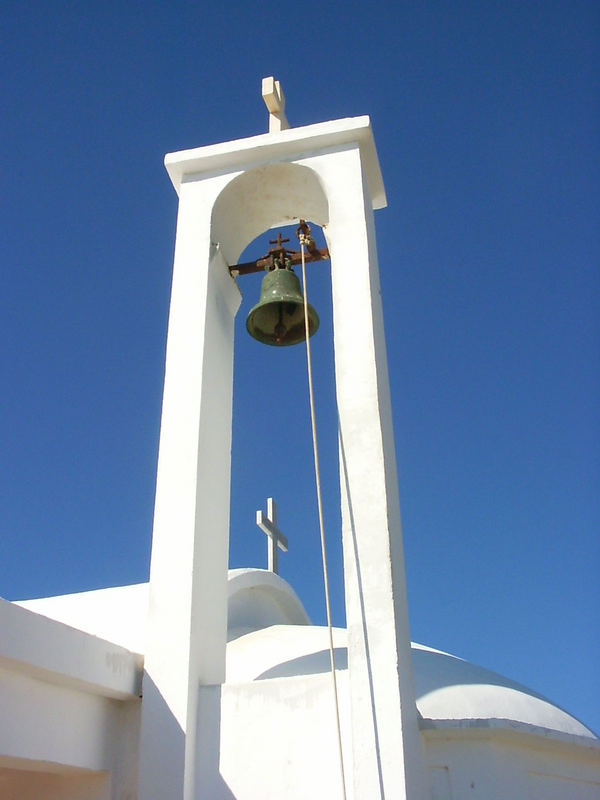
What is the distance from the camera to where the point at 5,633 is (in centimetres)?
292

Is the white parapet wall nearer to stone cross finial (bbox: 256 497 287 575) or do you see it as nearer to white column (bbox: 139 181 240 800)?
white column (bbox: 139 181 240 800)

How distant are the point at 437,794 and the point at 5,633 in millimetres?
1809

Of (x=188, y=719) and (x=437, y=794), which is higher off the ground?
(x=188, y=719)

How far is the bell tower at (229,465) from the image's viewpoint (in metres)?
3.27

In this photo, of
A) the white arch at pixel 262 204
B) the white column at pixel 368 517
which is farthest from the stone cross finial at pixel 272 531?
the white column at pixel 368 517

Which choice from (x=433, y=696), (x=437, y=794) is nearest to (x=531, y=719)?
(x=433, y=696)

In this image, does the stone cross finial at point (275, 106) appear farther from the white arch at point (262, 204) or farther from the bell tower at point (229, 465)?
the white arch at point (262, 204)

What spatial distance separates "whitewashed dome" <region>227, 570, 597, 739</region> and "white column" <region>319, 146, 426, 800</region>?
16.2 inches

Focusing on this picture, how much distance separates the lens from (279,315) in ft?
15.7

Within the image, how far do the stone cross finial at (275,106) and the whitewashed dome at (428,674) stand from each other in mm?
3081

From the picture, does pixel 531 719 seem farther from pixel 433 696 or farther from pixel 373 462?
pixel 373 462

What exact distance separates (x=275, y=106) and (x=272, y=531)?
3769 millimetres

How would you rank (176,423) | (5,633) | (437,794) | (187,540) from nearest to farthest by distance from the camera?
(5,633) < (437,794) < (187,540) < (176,423)

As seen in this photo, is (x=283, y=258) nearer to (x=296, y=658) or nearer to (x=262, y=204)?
(x=262, y=204)
